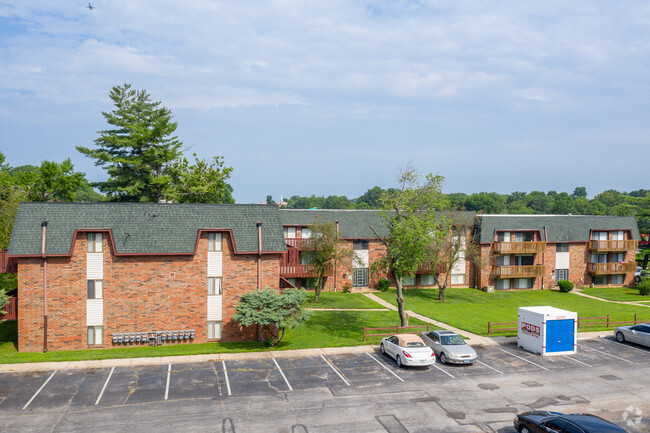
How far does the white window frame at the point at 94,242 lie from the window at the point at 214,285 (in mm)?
7110

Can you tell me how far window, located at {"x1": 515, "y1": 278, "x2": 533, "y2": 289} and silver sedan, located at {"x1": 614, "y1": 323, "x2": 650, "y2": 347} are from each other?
22.7 m

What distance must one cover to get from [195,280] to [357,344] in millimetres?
11413

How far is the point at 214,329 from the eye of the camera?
31.1 metres

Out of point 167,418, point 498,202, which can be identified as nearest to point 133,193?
point 167,418

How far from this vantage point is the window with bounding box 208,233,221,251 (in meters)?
31.2

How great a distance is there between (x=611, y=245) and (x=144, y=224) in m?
53.1

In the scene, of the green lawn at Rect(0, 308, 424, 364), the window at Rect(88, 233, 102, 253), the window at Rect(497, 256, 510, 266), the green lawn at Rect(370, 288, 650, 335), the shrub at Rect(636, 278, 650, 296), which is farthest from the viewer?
the window at Rect(497, 256, 510, 266)

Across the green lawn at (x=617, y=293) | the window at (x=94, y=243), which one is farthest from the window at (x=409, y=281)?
the window at (x=94, y=243)

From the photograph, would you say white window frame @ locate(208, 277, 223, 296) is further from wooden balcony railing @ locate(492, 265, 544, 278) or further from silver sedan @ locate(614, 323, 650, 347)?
wooden balcony railing @ locate(492, 265, 544, 278)

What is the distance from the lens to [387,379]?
24188 mm

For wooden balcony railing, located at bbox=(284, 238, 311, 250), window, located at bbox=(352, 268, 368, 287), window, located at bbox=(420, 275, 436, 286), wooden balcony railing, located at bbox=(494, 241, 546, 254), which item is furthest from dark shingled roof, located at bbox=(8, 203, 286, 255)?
wooden balcony railing, located at bbox=(494, 241, 546, 254)

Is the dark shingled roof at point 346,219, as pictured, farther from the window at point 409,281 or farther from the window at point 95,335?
the window at point 95,335

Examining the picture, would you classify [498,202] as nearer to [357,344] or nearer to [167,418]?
[357,344]

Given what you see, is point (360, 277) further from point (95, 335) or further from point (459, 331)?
point (95, 335)
